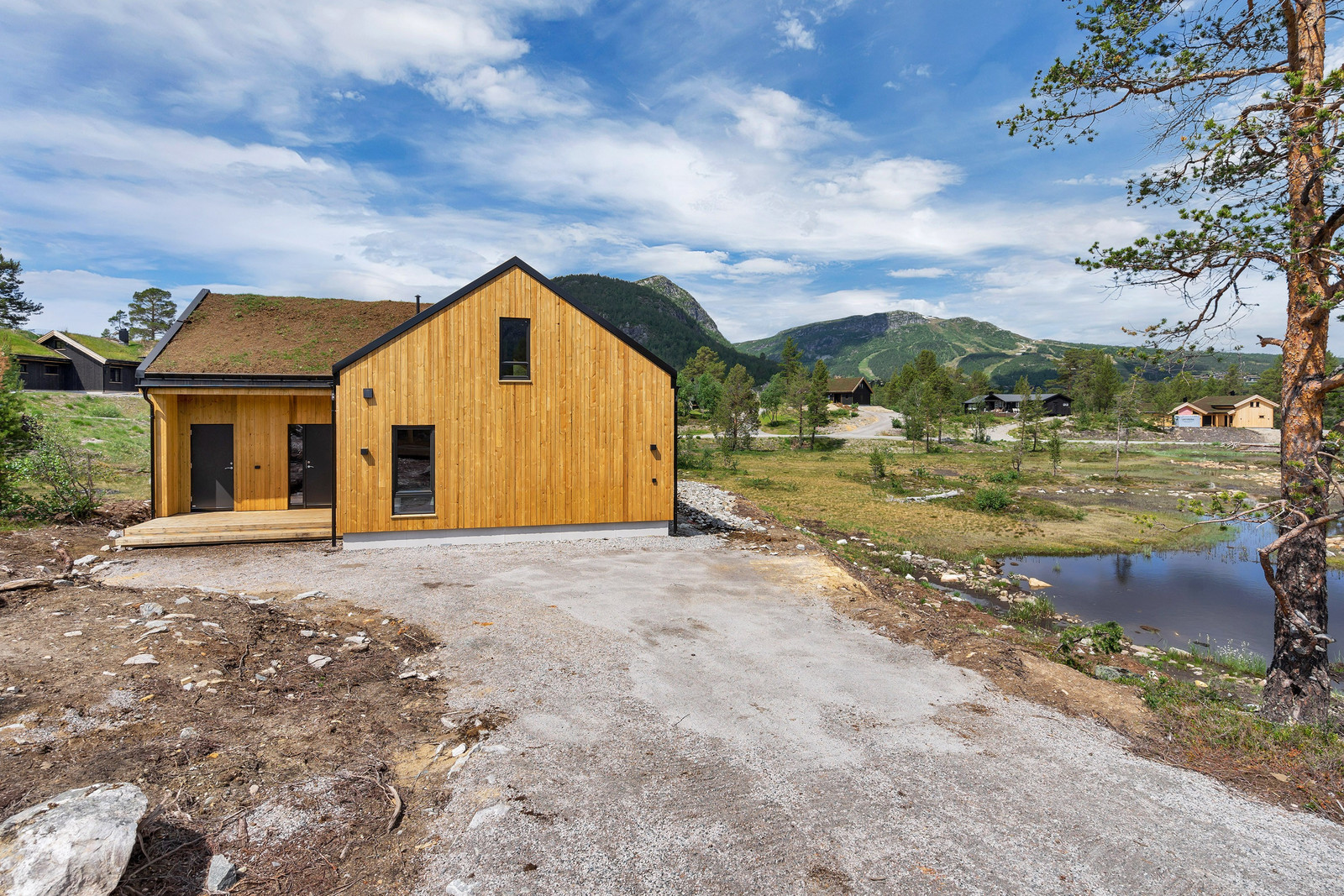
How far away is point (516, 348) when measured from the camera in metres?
12.8

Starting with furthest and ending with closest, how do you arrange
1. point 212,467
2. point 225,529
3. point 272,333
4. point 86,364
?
point 86,364 → point 272,333 → point 212,467 → point 225,529

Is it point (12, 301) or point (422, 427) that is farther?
point (12, 301)

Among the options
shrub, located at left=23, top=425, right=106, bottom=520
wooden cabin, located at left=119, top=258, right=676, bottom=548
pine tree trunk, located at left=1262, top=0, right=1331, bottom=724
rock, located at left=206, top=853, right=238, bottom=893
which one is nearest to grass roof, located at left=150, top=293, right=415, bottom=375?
wooden cabin, located at left=119, top=258, right=676, bottom=548

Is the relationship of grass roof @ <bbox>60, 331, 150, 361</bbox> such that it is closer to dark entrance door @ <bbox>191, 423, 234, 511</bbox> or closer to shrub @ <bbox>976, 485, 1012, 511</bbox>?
dark entrance door @ <bbox>191, 423, 234, 511</bbox>

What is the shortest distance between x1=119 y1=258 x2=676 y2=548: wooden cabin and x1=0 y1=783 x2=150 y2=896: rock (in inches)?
366

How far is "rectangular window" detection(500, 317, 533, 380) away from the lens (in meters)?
12.8

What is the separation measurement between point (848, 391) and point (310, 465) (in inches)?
3198

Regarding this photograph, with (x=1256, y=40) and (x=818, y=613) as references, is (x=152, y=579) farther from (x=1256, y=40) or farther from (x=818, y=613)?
Answer: (x=1256, y=40)

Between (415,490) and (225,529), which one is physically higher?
(415,490)

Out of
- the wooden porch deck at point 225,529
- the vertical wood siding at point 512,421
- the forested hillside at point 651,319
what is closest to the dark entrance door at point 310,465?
the wooden porch deck at point 225,529

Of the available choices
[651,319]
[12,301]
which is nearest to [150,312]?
[12,301]

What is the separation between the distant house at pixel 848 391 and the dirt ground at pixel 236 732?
82.9m

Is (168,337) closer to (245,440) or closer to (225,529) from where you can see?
(245,440)

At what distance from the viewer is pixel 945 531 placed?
758 inches
